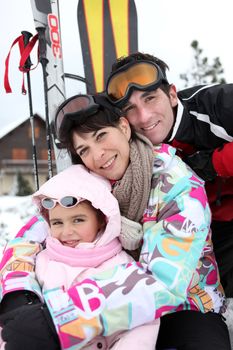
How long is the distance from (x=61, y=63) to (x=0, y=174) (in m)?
30.9

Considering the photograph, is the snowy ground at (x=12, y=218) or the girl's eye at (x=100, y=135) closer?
the girl's eye at (x=100, y=135)

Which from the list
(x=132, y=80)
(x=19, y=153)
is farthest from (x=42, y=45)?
(x=19, y=153)

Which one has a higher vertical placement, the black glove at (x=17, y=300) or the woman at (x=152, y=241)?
the woman at (x=152, y=241)

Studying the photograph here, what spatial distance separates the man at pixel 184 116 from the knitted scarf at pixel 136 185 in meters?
0.38

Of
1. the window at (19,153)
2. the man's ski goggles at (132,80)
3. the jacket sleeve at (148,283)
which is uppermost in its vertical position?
the man's ski goggles at (132,80)

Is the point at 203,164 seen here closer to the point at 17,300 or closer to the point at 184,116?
the point at 184,116

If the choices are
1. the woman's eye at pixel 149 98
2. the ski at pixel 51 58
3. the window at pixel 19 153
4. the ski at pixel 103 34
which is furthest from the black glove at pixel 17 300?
the window at pixel 19 153

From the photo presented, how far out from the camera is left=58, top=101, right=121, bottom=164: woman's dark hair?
2.00 metres

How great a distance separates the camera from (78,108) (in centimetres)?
203

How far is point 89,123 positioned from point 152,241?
0.65 metres

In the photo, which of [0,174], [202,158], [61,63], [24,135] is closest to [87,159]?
[202,158]

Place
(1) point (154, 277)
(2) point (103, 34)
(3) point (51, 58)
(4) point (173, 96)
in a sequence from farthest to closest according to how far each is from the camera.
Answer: (2) point (103, 34) < (3) point (51, 58) < (4) point (173, 96) < (1) point (154, 277)

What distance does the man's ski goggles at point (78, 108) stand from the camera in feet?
6.52

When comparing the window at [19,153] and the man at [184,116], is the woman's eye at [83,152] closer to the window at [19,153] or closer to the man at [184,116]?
the man at [184,116]
